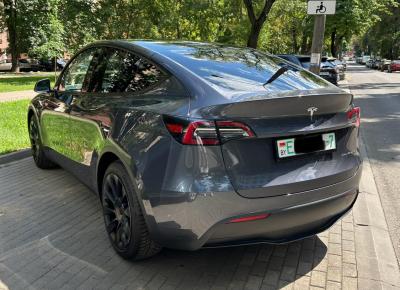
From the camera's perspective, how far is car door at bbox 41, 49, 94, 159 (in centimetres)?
446

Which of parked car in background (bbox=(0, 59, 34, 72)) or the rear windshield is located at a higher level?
the rear windshield

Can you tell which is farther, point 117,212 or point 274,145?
point 117,212

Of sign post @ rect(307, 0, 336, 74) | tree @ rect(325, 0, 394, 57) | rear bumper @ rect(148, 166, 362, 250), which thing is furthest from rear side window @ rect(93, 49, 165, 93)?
tree @ rect(325, 0, 394, 57)

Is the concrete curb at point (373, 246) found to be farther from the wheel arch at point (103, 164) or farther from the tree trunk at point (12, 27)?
the tree trunk at point (12, 27)

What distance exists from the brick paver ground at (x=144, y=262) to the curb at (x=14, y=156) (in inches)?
76.5

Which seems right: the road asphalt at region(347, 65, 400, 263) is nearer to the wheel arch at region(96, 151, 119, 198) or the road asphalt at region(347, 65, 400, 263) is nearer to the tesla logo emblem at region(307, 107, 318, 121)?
the tesla logo emblem at region(307, 107, 318, 121)

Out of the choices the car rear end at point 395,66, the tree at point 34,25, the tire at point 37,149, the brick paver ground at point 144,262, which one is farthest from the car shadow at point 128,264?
the car rear end at point 395,66

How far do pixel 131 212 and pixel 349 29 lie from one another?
99.1 feet

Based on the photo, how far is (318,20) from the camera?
8266 millimetres

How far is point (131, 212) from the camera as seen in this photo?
3.14m

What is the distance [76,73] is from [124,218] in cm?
203

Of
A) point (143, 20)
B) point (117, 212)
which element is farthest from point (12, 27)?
point (117, 212)

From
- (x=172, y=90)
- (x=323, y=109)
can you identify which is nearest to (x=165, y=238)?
(x=172, y=90)

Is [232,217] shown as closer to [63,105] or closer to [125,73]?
[125,73]
